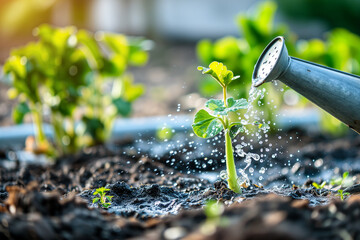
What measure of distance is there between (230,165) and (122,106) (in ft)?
4.69

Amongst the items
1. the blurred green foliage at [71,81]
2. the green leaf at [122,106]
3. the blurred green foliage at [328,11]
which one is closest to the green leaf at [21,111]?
the blurred green foliage at [71,81]

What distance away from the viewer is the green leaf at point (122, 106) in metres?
2.76

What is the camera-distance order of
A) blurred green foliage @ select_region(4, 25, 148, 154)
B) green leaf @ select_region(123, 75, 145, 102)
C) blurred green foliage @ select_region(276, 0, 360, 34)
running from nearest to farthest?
blurred green foliage @ select_region(4, 25, 148, 154)
green leaf @ select_region(123, 75, 145, 102)
blurred green foliage @ select_region(276, 0, 360, 34)

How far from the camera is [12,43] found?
685 centimetres

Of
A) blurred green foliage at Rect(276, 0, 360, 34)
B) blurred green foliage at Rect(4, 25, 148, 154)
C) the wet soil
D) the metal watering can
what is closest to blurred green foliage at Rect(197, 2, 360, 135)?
the wet soil

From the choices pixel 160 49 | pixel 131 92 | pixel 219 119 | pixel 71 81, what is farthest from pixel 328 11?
pixel 219 119

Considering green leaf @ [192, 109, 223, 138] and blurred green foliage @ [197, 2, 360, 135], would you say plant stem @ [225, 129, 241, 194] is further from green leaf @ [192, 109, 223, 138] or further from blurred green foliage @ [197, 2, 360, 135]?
blurred green foliage @ [197, 2, 360, 135]

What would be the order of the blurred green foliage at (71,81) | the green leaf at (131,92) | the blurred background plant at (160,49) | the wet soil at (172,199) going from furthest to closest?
the green leaf at (131,92)
the blurred background plant at (160,49)
the blurred green foliage at (71,81)
the wet soil at (172,199)

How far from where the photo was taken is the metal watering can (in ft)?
4.69

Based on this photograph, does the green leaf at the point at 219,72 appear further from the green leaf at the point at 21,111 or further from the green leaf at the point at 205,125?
the green leaf at the point at 21,111

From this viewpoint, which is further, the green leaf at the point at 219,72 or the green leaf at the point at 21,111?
the green leaf at the point at 21,111

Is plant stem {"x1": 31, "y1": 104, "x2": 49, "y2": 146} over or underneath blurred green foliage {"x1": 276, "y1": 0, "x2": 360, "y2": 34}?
underneath

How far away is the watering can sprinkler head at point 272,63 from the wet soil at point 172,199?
0.35 meters

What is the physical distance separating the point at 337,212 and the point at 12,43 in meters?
6.55
